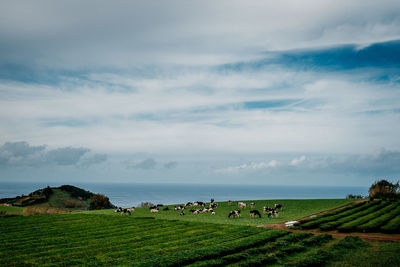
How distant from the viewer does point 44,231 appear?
93.6ft

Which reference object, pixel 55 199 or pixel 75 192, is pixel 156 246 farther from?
pixel 75 192

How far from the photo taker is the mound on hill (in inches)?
2616

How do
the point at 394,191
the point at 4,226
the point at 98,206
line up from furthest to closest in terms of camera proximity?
the point at 98,206
the point at 394,191
the point at 4,226

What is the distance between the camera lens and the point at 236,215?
41.7 m

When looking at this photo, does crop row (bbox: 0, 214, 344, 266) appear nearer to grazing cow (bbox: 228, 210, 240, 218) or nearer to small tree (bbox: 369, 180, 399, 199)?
grazing cow (bbox: 228, 210, 240, 218)

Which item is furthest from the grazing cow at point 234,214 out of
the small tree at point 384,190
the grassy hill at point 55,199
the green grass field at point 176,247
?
the grassy hill at point 55,199

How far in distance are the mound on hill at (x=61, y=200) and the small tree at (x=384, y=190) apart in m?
59.3

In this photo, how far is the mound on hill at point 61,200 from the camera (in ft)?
218

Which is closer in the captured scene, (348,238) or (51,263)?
(51,263)

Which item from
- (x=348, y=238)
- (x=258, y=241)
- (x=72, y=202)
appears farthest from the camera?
(x=72, y=202)

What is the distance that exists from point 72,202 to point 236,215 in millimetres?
47361

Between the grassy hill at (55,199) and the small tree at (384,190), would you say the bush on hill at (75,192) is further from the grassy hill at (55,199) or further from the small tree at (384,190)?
the small tree at (384,190)

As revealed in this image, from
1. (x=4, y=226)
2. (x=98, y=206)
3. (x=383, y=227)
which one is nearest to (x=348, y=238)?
(x=383, y=227)

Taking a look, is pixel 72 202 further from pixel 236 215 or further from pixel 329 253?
pixel 329 253
